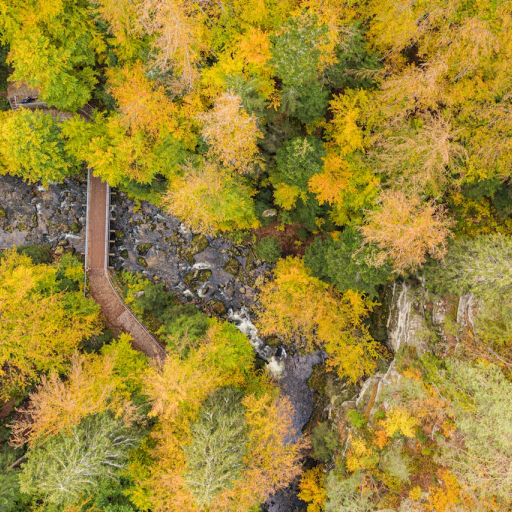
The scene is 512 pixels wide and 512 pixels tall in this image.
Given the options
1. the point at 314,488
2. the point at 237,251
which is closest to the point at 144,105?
the point at 237,251

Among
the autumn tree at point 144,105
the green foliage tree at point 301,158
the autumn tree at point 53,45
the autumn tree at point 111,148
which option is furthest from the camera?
the autumn tree at point 111,148

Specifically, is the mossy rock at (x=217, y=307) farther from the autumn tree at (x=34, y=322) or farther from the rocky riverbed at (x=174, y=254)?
the autumn tree at (x=34, y=322)

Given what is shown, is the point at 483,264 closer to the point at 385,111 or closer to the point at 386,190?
the point at 386,190

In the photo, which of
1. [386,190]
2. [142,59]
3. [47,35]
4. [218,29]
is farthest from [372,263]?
[47,35]

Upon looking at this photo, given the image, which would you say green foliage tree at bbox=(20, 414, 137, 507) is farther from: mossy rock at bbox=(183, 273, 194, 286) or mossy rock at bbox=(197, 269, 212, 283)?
mossy rock at bbox=(197, 269, 212, 283)

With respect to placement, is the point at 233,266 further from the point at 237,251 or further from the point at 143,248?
the point at 143,248

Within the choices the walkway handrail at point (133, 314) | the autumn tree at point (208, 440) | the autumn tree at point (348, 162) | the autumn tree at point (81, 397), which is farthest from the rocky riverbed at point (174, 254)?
the autumn tree at point (348, 162)
